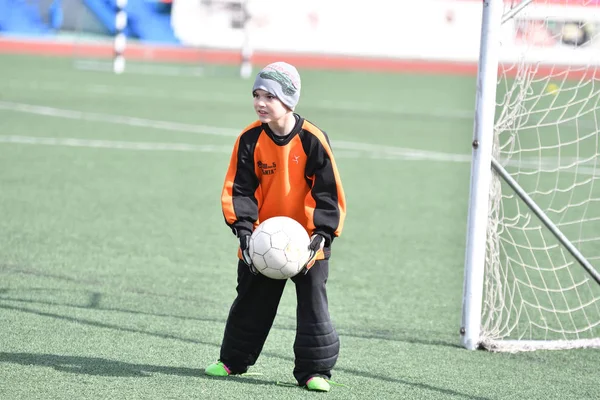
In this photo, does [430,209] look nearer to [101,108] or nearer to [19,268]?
[19,268]

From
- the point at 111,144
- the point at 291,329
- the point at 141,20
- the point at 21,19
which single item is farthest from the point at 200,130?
the point at 21,19

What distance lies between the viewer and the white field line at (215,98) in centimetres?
1791

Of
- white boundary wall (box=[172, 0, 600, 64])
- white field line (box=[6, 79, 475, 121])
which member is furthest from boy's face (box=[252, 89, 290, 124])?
white boundary wall (box=[172, 0, 600, 64])

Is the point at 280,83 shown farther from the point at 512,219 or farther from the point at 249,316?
the point at 512,219

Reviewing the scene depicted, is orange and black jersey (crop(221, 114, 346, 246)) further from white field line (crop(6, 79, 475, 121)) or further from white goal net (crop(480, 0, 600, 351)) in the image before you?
white field line (crop(6, 79, 475, 121))

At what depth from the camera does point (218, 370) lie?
4500 millimetres

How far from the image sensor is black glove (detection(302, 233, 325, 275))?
4.24 m

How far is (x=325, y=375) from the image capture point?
4410 mm

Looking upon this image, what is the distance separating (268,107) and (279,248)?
56 centimetres

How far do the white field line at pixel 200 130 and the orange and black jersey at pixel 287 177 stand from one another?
26.2 feet

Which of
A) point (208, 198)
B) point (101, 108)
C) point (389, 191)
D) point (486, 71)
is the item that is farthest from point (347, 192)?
point (101, 108)

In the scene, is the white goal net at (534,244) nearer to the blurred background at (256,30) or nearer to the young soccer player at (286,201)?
the young soccer player at (286,201)

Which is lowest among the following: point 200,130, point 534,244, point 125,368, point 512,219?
point 125,368

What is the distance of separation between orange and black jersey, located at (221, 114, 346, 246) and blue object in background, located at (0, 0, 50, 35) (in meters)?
25.8
